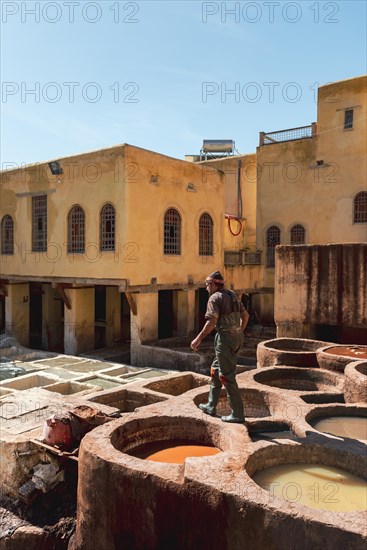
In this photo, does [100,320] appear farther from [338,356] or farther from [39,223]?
[338,356]

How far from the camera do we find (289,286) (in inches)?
488

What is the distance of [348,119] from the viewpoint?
62.6 feet

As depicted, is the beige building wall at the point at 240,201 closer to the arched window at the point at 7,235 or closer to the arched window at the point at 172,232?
the arched window at the point at 172,232

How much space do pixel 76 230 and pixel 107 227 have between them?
1.68m

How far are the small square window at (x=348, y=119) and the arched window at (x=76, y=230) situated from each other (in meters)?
11.3

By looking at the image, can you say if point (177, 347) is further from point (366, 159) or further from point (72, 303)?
point (366, 159)

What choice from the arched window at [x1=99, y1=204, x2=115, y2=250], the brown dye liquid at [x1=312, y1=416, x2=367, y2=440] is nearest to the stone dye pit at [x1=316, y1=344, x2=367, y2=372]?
the brown dye liquid at [x1=312, y1=416, x2=367, y2=440]

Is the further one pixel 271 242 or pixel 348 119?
pixel 271 242

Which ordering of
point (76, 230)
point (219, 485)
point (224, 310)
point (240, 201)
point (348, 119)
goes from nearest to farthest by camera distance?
point (219, 485) < point (224, 310) < point (76, 230) < point (348, 119) < point (240, 201)

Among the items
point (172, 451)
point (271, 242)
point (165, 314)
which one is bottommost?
point (172, 451)

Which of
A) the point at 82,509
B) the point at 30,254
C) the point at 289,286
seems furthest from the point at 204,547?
the point at 30,254

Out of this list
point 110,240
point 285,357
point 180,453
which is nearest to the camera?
point 180,453

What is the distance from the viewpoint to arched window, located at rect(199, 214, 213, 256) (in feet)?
60.1

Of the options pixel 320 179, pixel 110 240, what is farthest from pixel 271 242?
pixel 110 240
